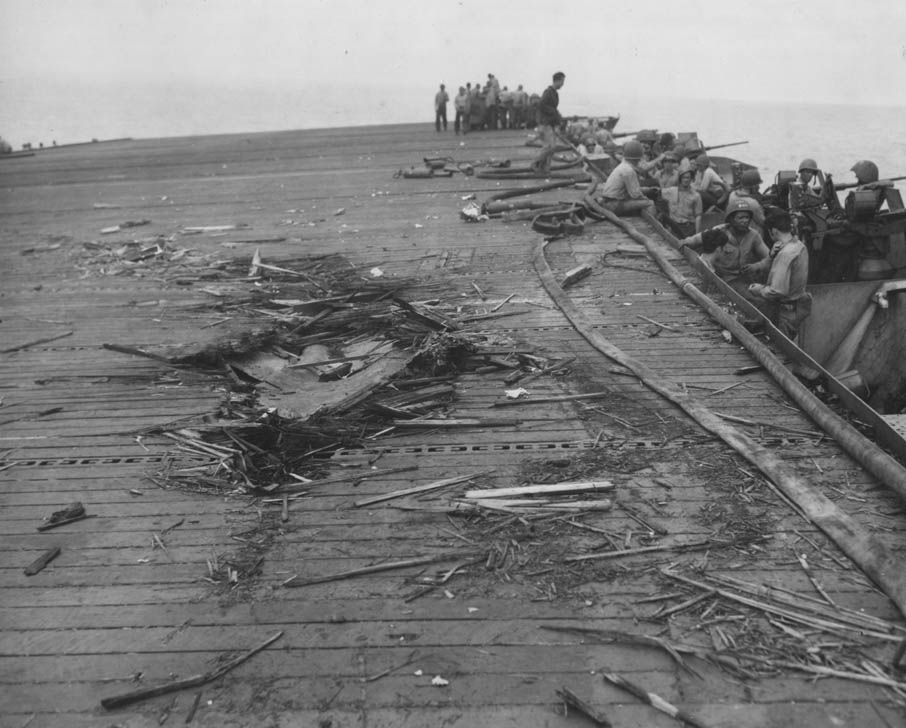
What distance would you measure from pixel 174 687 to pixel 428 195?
13.8 m

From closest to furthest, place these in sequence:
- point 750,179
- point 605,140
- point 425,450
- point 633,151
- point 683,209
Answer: point 425,450 → point 633,151 → point 683,209 → point 750,179 → point 605,140

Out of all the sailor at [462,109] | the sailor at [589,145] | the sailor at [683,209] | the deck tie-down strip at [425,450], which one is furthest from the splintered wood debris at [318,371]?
the sailor at [462,109]

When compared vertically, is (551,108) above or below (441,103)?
below

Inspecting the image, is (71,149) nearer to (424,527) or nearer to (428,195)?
(428,195)

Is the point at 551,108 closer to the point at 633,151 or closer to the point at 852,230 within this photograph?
the point at 633,151

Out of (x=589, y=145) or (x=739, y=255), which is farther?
(x=589, y=145)

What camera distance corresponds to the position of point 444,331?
7.30 meters

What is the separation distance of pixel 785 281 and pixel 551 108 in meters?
10.6

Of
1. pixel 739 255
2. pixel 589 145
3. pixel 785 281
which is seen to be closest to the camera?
pixel 785 281

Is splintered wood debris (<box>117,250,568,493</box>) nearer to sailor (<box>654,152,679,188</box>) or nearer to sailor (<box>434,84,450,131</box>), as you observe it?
sailor (<box>654,152,679,188</box>)

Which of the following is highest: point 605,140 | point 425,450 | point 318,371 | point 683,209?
point 605,140

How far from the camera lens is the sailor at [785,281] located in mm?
7723

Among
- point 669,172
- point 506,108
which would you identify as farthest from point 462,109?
point 669,172

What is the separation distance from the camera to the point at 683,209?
12.9m
